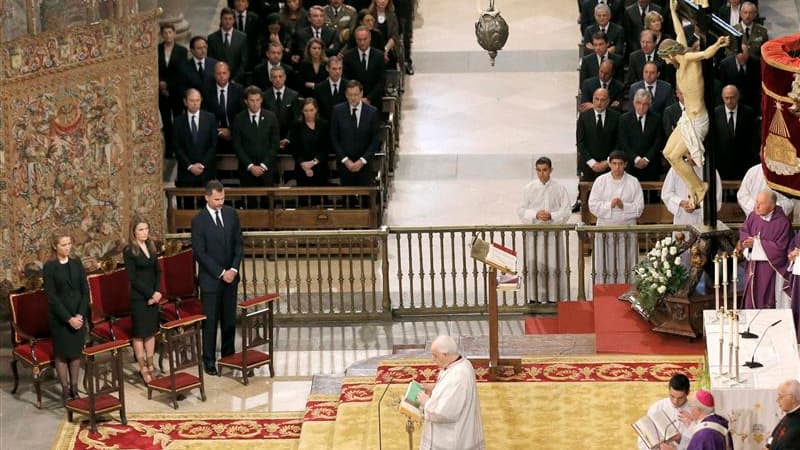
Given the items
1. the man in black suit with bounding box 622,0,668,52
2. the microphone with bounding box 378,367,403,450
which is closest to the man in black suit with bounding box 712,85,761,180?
the man in black suit with bounding box 622,0,668,52

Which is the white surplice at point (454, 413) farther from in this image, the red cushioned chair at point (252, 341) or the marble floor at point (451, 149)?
the red cushioned chair at point (252, 341)

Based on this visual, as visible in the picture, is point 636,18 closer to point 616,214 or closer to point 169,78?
point 616,214

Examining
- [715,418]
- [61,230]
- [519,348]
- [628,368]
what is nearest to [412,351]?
[519,348]

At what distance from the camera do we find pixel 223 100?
1859 centimetres

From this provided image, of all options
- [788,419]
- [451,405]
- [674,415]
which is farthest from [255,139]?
[788,419]

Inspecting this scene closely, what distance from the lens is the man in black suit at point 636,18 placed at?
66.9ft

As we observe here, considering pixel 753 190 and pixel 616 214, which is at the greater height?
pixel 753 190

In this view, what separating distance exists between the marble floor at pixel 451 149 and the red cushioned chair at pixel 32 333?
0.40 m

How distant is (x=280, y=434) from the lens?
46.8 ft

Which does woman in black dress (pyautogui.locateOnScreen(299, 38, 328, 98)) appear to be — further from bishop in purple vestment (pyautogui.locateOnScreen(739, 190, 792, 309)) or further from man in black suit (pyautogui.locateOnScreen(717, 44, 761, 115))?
bishop in purple vestment (pyautogui.locateOnScreen(739, 190, 792, 309))

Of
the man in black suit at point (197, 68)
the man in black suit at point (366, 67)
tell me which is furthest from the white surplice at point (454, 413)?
the man in black suit at point (197, 68)

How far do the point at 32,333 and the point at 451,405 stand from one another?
498cm

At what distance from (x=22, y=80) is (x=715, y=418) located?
7158 millimetres

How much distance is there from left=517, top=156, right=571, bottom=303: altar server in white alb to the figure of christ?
1827 mm
